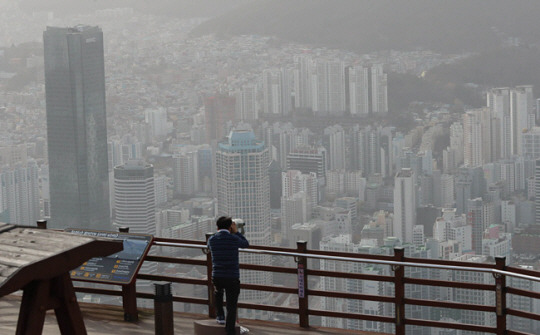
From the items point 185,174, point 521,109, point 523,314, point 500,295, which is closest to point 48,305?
point 500,295

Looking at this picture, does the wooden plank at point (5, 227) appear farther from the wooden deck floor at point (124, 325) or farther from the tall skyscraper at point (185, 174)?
the tall skyscraper at point (185, 174)

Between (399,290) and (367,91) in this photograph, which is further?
(367,91)

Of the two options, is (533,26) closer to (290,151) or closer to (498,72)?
(498,72)

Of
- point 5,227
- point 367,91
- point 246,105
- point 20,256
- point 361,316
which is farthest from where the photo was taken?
point 246,105

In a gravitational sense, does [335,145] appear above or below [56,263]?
below

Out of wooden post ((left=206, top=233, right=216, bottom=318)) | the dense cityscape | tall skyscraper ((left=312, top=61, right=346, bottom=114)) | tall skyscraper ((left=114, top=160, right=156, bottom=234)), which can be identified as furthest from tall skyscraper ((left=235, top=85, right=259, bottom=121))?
wooden post ((left=206, top=233, right=216, bottom=318))

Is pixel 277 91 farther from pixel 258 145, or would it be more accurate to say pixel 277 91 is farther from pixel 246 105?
pixel 258 145

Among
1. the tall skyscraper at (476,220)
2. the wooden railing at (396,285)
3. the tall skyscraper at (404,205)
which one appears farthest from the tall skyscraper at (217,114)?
the wooden railing at (396,285)

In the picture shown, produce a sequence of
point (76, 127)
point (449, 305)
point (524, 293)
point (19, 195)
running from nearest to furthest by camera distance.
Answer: point (524, 293), point (449, 305), point (19, 195), point (76, 127)
